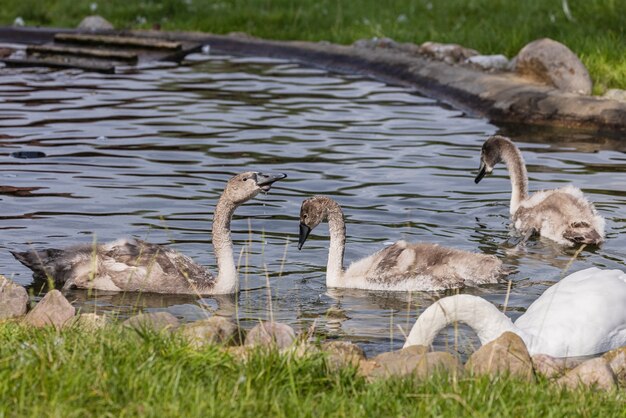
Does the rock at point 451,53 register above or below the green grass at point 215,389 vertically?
below

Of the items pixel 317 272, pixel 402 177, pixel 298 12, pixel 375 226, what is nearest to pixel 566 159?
pixel 402 177

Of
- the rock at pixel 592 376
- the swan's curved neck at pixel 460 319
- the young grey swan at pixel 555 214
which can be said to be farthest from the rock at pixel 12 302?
the young grey swan at pixel 555 214

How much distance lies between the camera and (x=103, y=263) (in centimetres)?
1020

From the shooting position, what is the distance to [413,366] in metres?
6.82

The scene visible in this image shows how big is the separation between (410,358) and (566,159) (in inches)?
358

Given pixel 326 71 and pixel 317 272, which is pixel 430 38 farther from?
pixel 317 272

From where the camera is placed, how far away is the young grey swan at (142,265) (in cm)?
1012

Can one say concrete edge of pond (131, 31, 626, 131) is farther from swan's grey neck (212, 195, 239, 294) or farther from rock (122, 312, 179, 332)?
rock (122, 312, 179, 332)

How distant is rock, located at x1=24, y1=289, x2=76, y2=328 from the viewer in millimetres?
7969

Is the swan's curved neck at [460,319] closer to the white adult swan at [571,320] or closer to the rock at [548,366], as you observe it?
the white adult swan at [571,320]

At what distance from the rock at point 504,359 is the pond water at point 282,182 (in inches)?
30.9

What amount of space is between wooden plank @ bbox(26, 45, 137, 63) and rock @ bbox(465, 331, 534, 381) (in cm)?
1743

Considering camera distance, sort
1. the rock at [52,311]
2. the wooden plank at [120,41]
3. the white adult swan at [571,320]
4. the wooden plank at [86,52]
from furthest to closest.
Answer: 1. the wooden plank at [120,41]
2. the wooden plank at [86,52]
3. the rock at [52,311]
4. the white adult swan at [571,320]

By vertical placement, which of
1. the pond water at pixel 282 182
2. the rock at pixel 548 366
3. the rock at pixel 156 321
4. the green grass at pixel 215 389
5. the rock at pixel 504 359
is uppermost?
the green grass at pixel 215 389
